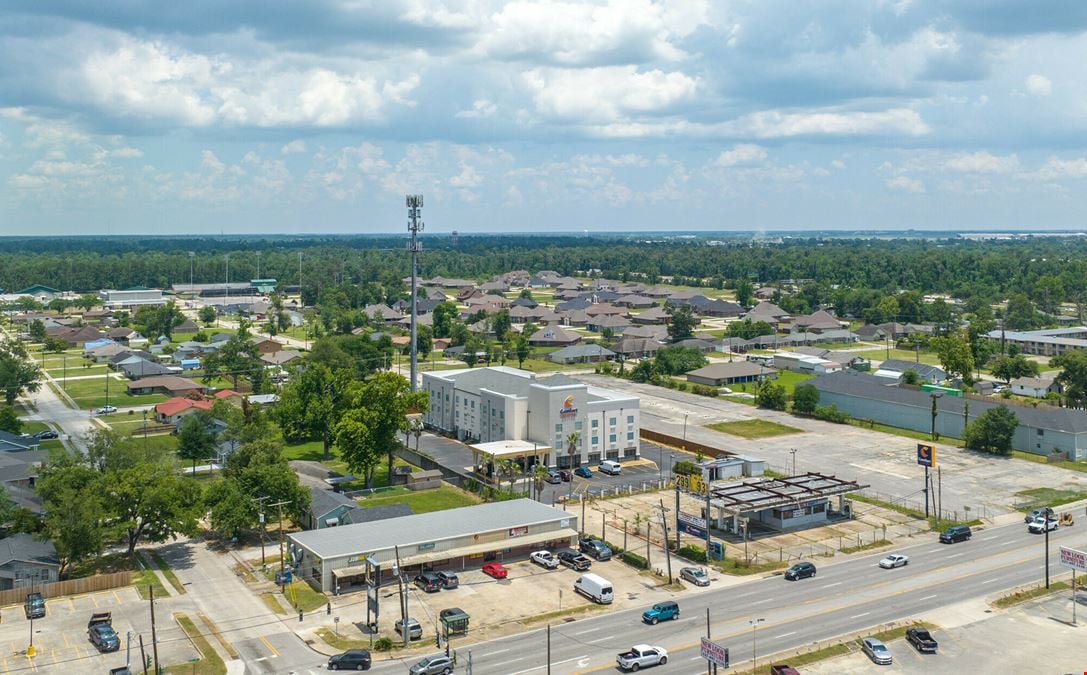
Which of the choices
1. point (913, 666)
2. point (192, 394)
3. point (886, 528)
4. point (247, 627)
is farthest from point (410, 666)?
point (192, 394)

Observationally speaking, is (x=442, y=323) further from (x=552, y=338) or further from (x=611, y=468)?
(x=611, y=468)

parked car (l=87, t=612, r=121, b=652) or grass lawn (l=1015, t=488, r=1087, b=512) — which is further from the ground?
parked car (l=87, t=612, r=121, b=652)

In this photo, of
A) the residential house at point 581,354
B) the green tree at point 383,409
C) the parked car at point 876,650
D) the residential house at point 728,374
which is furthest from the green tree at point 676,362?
the parked car at point 876,650

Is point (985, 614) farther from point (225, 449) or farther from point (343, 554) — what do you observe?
point (225, 449)

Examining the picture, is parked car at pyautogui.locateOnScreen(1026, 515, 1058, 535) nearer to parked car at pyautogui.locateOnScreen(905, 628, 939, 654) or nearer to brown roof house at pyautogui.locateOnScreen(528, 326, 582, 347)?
parked car at pyautogui.locateOnScreen(905, 628, 939, 654)

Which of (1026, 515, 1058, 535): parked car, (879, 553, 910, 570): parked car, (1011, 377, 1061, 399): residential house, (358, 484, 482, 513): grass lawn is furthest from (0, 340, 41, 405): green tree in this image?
(1011, 377, 1061, 399): residential house
